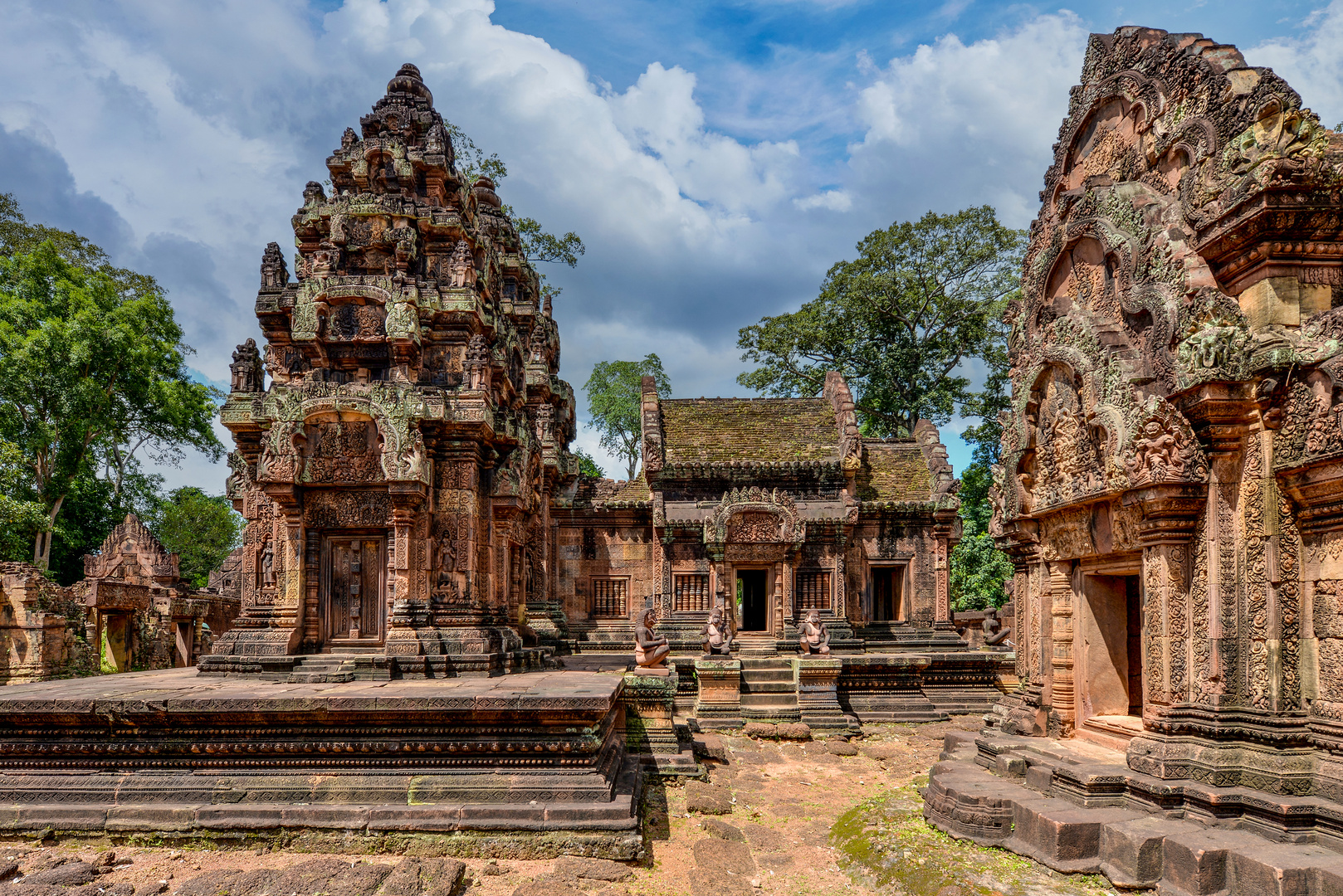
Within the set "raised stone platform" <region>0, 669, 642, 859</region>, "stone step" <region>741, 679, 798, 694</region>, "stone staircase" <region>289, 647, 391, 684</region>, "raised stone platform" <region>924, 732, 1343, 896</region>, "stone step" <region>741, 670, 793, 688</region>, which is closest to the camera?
"raised stone platform" <region>924, 732, 1343, 896</region>

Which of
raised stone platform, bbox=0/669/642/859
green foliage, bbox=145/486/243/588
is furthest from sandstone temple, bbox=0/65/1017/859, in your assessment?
green foliage, bbox=145/486/243/588

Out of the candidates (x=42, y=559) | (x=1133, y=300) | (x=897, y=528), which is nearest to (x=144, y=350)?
(x=42, y=559)

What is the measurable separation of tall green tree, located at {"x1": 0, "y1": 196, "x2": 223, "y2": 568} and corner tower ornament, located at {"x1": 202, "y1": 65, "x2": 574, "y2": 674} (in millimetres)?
16089

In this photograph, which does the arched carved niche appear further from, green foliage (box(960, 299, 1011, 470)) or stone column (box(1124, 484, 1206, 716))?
green foliage (box(960, 299, 1011, 470))

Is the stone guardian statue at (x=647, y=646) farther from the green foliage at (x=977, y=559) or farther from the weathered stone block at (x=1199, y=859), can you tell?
the green foliage at (x=977, y=559)

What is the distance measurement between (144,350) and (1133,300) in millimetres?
29123

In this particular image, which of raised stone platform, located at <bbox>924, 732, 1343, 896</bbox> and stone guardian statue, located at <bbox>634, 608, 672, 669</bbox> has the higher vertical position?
stone guardian statue, located at <bbox>634, 608, 672, 669</bbox>

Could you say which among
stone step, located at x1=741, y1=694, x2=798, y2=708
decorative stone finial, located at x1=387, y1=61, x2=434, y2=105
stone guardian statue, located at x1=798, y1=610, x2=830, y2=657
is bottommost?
stone step, located at x1=741, y1=694, x2=798, y2=708

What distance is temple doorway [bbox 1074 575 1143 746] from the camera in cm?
788

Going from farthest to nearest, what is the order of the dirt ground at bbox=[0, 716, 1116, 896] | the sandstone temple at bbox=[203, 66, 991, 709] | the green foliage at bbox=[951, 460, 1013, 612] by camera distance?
the green foliage at bbox=[951, 460, 1013, 612] → the sandstone temple at bbox=[203, 66, 991, 709] → the dirt ground at bbox=[0, 716, 1116, 896]

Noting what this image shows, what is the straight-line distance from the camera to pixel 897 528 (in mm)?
19141

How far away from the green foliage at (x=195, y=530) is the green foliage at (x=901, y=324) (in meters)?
24.8

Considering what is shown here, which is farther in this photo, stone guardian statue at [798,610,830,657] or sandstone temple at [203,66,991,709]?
stone guardian statue at [798,610,830,657]

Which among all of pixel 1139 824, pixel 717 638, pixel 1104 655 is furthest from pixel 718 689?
pixel 1139 824
